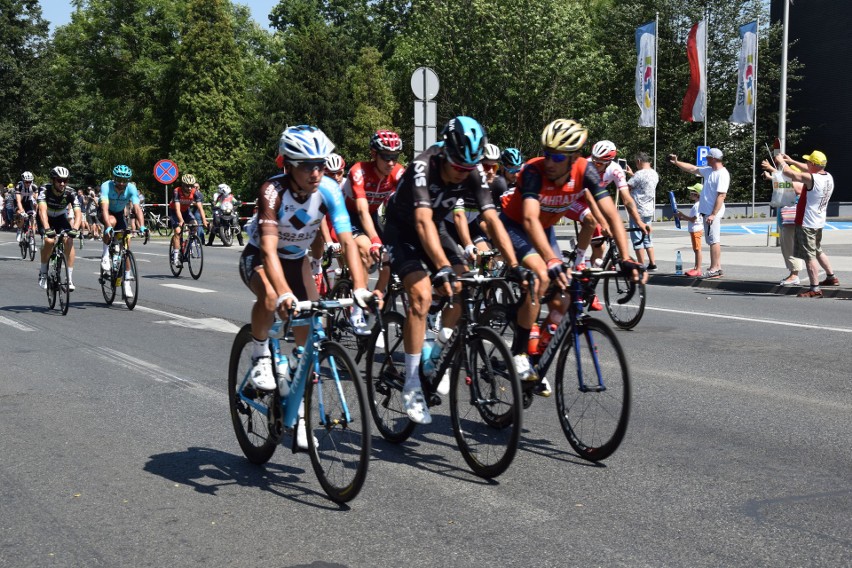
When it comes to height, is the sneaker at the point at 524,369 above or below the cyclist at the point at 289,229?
below

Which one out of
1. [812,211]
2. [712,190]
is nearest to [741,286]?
[712,190]

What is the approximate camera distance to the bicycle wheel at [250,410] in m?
5.70

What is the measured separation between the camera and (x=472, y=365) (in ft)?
19.2

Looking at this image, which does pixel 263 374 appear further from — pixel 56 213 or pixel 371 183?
pixel 56 213

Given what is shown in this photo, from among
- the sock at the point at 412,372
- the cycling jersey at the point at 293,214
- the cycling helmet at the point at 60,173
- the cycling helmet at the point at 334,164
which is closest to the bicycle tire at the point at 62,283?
the cycling helmet at the point at 60,173

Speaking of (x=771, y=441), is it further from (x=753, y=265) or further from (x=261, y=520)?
(x=753, y=265)

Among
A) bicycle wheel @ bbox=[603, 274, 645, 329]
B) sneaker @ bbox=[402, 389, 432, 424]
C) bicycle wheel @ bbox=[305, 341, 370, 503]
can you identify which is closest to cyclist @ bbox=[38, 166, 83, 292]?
bicycle wheel @ bbox=[603, 274, 645, 329]

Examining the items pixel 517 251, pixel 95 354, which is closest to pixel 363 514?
pixel 517 251

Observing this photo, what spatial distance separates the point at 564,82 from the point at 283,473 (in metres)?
49.9

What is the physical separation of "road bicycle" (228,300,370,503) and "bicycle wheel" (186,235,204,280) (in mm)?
14743

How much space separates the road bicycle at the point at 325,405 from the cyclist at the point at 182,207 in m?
15.0

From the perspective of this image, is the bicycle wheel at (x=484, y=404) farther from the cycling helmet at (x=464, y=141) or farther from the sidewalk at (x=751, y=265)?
the sidewalk at (x=751, y=265)

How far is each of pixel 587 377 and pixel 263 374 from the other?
5.83 feet

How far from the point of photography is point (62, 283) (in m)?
14.4
